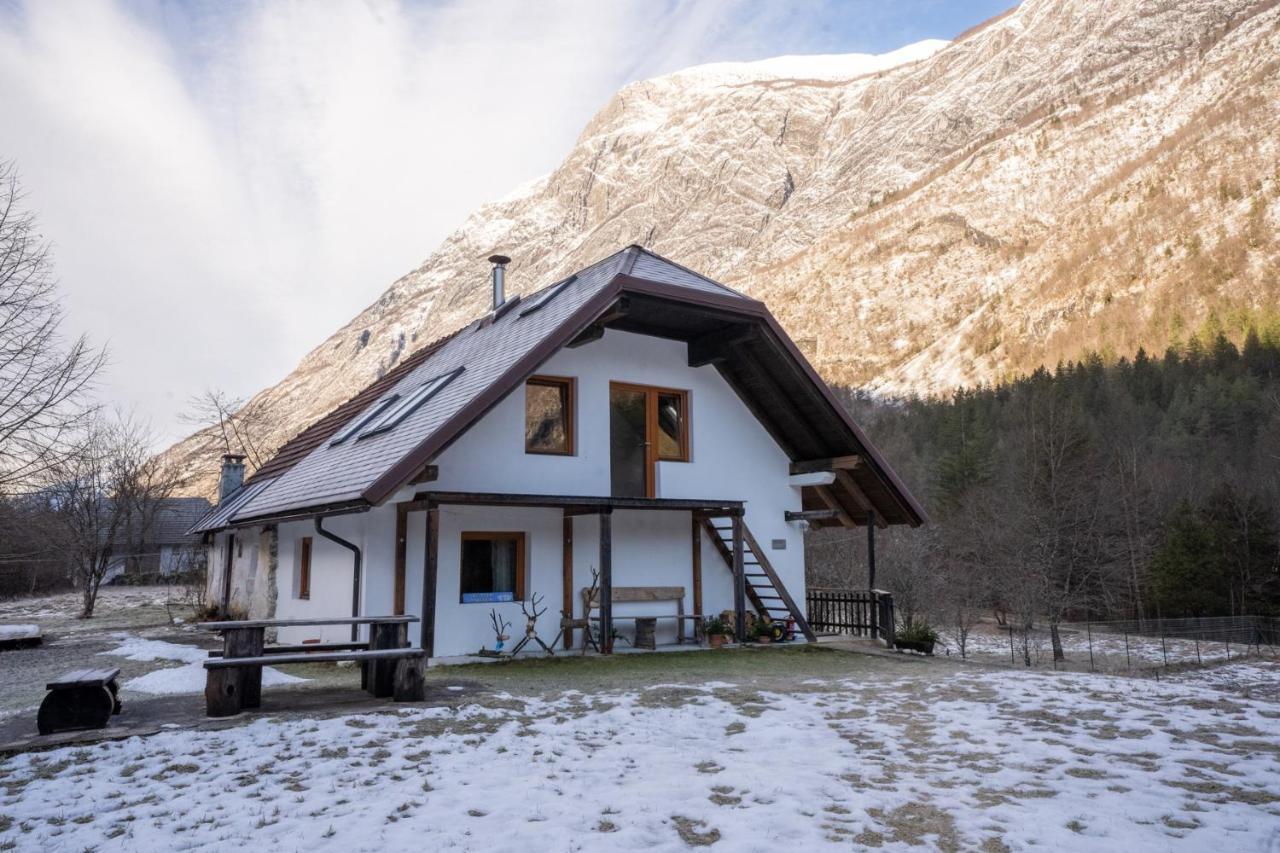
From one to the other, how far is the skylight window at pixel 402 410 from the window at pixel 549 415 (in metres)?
1.18

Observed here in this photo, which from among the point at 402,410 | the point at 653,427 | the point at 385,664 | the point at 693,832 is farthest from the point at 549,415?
the point at 693,832

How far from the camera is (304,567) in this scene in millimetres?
13703

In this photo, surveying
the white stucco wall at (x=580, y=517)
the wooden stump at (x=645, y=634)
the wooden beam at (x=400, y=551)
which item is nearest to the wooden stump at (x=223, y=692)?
the white stucco wall at (x=580, y=517)

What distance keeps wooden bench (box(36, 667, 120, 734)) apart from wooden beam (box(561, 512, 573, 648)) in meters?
6.58

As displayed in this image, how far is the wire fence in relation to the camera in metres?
22.8

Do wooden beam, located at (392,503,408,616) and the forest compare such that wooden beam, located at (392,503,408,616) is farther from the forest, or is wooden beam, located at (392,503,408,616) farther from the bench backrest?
the forest

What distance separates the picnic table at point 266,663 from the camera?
7.04 m

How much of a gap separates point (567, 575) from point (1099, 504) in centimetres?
2167

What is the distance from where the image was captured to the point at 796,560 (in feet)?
48.2

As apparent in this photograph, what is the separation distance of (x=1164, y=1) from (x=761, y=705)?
455 feet

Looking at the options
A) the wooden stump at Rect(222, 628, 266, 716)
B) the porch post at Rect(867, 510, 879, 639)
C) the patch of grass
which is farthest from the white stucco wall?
the patch of grass

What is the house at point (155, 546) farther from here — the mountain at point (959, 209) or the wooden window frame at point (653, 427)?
the wooden window frame at point (653, 427)

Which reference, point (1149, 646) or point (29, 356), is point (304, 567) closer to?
point (29, 356)

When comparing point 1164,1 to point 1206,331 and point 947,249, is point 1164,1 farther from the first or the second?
point 1206,331
